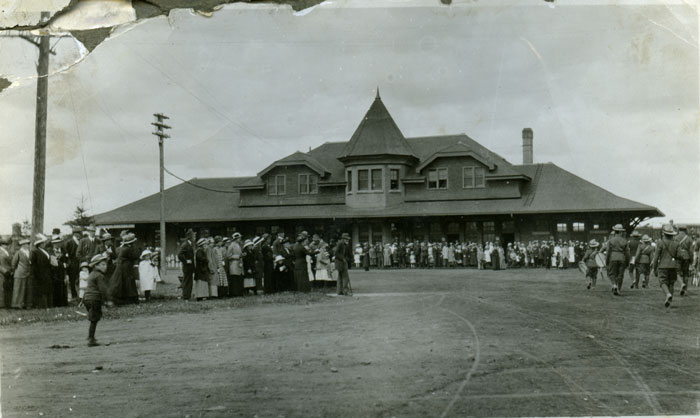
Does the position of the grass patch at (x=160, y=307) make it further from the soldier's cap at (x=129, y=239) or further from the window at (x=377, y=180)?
the window at (x=377, y=180)

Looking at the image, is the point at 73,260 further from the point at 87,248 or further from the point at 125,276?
the point at 125,276

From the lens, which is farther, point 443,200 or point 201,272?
point 443,200

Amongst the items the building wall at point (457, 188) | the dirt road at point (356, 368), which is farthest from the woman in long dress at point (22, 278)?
the building wall at point (457, 188)

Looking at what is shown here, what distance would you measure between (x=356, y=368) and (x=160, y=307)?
18.4ft

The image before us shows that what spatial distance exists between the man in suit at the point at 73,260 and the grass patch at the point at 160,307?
56.2 inches

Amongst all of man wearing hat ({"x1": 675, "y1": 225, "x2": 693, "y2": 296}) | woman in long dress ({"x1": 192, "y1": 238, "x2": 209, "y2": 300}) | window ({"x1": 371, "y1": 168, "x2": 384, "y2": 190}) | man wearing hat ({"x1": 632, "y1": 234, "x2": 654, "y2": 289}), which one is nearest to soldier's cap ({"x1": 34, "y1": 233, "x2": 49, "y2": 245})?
woman in long dress ({"x1": 192, "y1": 238, "x2": 209, "y2": 300})

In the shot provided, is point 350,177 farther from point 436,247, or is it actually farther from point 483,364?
point 483,364

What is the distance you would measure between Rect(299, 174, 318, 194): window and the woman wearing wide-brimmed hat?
8.36 m

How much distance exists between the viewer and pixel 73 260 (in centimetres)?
1186

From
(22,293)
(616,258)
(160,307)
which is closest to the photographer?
(22,293)

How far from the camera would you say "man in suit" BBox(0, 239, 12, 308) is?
8.01 metres

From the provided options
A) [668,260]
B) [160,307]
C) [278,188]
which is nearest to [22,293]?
[160,307]

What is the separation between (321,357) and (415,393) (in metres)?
1.48

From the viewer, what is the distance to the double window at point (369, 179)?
77.8 feet
